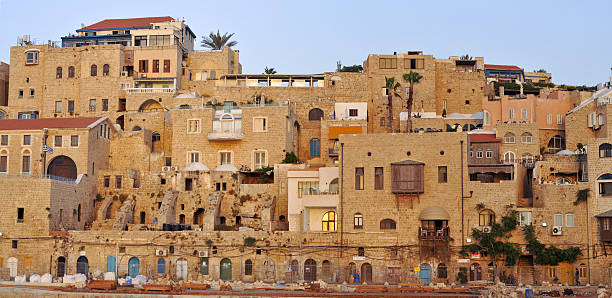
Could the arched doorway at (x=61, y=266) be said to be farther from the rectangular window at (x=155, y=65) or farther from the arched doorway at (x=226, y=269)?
the rectangular window at (x=155, y=65)

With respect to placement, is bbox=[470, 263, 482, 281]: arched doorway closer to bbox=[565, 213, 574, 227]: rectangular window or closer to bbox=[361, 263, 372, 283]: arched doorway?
bbox=[565, 213, 574, 227]: rectangular window

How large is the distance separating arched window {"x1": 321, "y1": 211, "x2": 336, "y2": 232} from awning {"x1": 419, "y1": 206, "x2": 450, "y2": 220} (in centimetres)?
598

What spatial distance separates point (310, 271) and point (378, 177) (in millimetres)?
7091

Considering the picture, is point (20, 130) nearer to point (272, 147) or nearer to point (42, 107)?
point (42, 107)

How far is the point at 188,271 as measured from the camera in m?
51.9

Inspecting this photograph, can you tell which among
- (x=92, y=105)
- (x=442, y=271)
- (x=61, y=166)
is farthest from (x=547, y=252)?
(x=92, y=105)

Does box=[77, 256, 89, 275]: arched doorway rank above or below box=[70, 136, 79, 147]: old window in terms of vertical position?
below

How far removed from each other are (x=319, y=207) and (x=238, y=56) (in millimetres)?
28142

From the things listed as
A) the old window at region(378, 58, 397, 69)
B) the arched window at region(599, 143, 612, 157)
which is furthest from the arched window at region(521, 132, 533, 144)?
the old window at region(378, 58, 397, 69)

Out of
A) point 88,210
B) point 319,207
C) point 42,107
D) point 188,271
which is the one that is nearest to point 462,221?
point 319,207

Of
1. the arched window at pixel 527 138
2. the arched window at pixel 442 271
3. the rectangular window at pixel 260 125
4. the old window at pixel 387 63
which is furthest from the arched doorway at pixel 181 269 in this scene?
the old window at pixel 387 63

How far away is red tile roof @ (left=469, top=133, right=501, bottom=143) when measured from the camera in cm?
6138

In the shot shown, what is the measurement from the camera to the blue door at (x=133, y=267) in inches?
2058

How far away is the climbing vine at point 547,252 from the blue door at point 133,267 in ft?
77.9
